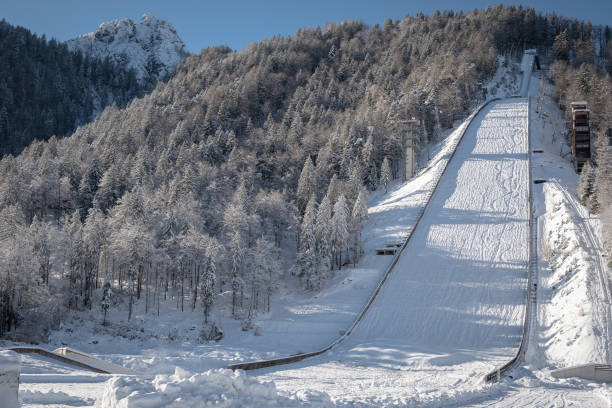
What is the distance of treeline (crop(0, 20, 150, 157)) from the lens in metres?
130

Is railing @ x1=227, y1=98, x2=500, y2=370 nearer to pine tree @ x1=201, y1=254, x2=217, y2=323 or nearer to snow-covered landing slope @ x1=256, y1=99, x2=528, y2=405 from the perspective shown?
snow-covered landing slope @ x1=256, y1=99, x2=528, y2=405

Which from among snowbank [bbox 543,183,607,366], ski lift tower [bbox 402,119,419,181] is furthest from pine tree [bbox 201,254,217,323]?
ski lift tower [bbox 402,119,419,181]

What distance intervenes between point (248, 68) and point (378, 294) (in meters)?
103

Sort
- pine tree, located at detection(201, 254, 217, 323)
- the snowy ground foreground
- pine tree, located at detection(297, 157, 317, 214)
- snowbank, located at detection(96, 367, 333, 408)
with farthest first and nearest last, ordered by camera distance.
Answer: pine tree, located at detection(297, 157, 317, 214), pine tree, located at detection(201, 254, 217, 323), the snowy ground foreground, snowbank, located at detection(96, 367, 333, 408)

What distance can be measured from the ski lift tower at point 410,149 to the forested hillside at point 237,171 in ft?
8.88

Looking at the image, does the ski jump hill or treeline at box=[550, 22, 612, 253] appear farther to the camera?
treeline at box=[550, 22, 612, 253]

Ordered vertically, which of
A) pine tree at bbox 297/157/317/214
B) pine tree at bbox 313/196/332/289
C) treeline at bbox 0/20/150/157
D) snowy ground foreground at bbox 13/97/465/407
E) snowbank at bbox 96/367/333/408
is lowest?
snowy ground foreground at bbox 13/97/465/407

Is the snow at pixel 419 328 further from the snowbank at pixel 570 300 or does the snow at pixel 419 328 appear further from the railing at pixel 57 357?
the railing at pixel 57 357

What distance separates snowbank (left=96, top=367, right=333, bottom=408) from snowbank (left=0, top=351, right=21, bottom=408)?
2.06m

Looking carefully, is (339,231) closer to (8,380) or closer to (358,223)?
(358,223)

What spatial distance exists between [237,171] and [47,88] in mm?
116252

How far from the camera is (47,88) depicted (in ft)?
488

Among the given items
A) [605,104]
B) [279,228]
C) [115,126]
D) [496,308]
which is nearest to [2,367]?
[496,308]

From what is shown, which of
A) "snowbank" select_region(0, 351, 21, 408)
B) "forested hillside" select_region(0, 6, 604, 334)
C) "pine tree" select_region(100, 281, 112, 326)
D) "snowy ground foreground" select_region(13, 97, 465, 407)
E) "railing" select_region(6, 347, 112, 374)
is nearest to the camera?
"snowbank" select_region(0, 351, 21, 408)
